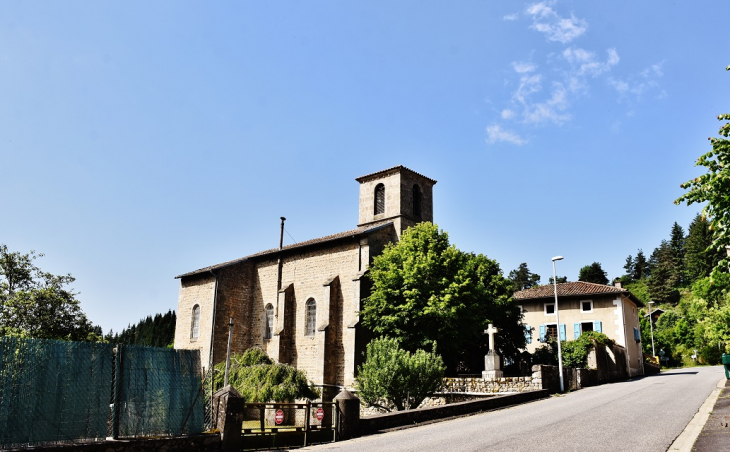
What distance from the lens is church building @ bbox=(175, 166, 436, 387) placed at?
29141 mm

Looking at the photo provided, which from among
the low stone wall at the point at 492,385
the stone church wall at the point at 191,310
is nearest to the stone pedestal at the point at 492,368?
the low stone wall at the point at 492,385

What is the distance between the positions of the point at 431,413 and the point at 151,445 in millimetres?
8685

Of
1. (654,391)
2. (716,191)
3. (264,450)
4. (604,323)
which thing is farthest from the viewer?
(604,323)

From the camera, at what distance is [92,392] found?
30.3 ft

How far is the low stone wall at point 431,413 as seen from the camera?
13.6 metres

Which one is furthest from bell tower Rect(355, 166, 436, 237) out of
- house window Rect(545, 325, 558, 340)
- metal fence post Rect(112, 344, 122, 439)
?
metal fence post Rect(112, 344, 122, 439)

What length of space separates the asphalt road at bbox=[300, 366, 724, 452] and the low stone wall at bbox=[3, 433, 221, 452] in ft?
7.64

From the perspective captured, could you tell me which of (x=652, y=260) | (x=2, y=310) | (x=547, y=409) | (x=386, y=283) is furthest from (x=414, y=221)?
(x=652, y=260)

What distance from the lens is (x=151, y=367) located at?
33.6ft

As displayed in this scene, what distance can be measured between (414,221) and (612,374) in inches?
627

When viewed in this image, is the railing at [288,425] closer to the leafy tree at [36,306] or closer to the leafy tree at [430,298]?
the leafy tree at [430,298]

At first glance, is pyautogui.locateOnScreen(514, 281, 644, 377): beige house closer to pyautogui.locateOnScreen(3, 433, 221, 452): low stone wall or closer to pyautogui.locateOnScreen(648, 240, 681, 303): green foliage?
pyautogui.locateOnScreen(3, 433, 221, 452): low stone wall

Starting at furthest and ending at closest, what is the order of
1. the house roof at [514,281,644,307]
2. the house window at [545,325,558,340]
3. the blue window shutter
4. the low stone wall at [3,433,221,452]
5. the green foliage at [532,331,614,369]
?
the house window at [545,325,558,340] → the blue window shutter → the house roof at [514,281,644,307] → the green foliage at [532,331,614,369] → the low stone wall at [3,433,221,452]

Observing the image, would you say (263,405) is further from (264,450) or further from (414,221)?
(414,221)
